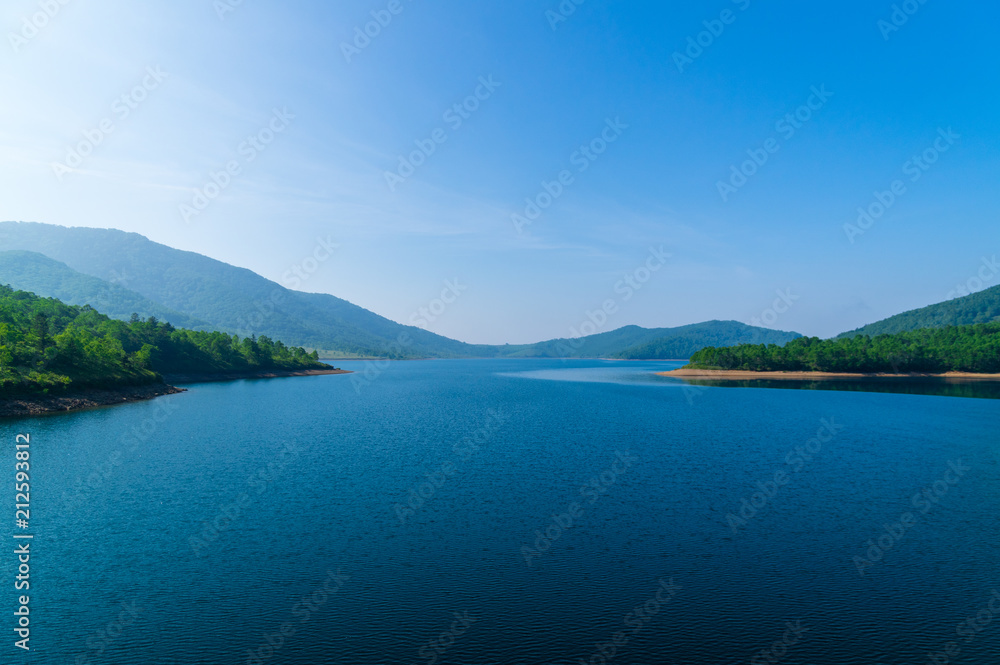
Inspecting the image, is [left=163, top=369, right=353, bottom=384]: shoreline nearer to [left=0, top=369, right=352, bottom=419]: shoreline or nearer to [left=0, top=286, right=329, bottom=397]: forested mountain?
[left=0, top=286, right=329, bottom=397]: forested mountain

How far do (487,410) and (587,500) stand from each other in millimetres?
53717

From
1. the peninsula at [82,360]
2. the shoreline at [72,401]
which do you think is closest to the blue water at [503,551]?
the shoreline at [72,401]

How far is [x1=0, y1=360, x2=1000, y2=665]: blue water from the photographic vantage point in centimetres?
1697

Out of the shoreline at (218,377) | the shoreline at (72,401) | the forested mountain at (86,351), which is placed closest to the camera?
the shoreline at (72,401)

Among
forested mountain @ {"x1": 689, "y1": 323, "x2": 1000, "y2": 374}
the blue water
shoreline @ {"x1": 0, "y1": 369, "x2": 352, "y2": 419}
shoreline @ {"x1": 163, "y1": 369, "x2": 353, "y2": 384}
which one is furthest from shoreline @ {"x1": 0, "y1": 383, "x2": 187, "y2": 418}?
forested mountain @ {"x1": 689, "y1": 323, "x2": 1000, "y2": 374}

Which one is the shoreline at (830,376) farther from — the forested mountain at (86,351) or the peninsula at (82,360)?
the forested mountain at (86,351)

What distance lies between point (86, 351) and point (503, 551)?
10130 centimetres

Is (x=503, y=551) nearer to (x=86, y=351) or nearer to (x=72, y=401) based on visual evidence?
(x=72, y=401)

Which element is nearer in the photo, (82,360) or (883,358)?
(82,360)

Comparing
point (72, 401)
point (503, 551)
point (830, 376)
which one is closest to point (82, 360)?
point (72, 401)

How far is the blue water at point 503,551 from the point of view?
16969 millimetres

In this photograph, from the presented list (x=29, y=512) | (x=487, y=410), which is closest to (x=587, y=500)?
(x=29, y=512)

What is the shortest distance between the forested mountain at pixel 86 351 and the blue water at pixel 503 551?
25.1m

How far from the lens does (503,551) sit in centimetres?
2442
